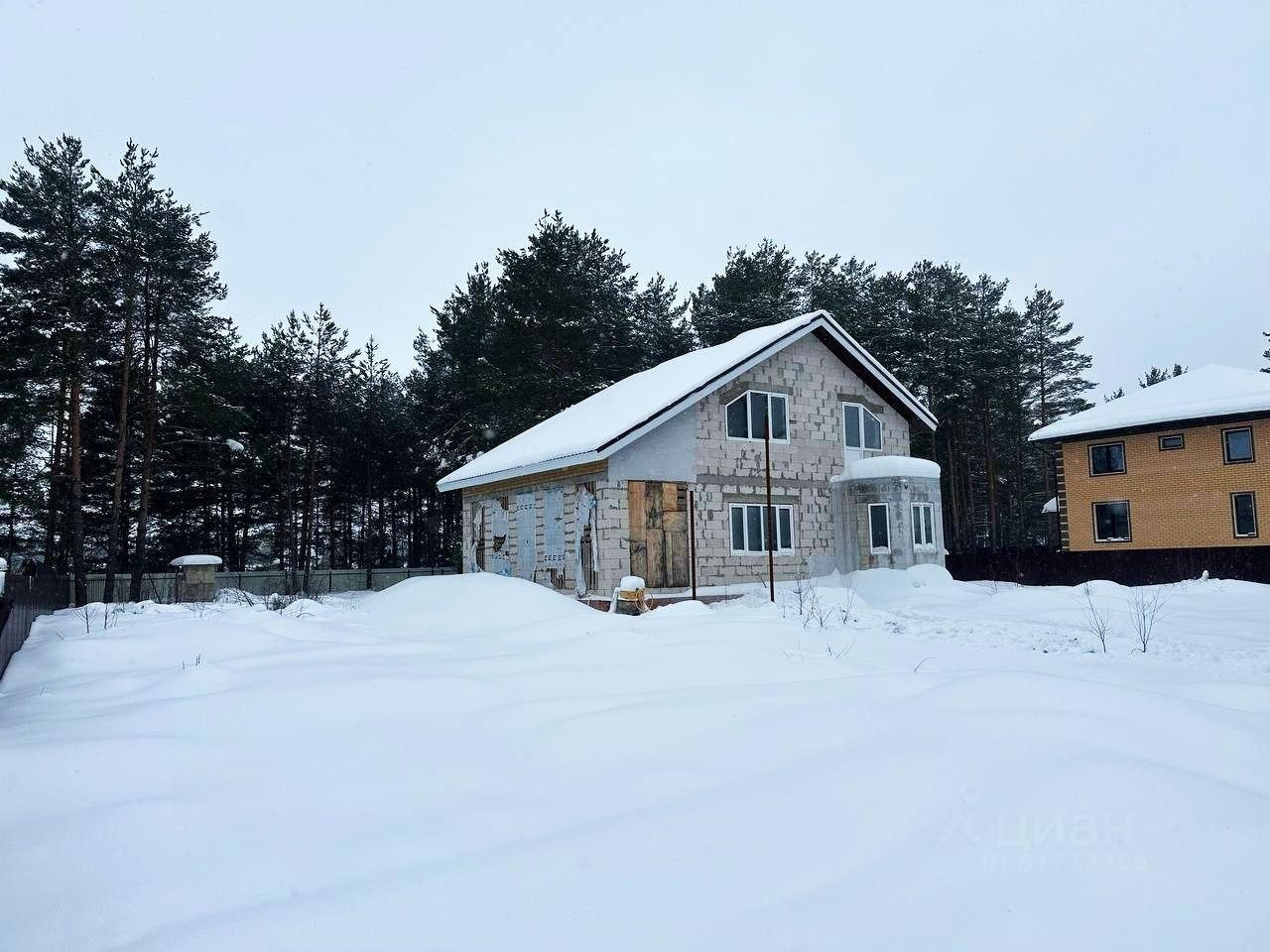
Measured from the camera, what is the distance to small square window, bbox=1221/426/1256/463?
21.0 m

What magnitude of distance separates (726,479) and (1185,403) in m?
15.1

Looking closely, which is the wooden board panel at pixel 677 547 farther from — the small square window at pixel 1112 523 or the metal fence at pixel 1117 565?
the small square window at pixel 1112 523

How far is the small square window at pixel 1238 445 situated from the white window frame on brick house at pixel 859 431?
1022cm

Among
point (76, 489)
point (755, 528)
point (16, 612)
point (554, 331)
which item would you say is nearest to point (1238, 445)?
point (755, 528)

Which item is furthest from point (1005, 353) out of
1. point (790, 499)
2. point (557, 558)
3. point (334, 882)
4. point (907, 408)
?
point (334, 882)

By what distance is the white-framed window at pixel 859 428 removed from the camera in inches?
746

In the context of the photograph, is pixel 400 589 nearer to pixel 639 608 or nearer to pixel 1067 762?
pixel 639 608

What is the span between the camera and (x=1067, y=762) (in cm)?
353

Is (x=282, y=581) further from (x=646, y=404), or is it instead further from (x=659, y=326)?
(x=646, y=404)

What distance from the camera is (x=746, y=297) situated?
3444cm

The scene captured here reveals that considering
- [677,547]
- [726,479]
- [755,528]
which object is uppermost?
[726,479]

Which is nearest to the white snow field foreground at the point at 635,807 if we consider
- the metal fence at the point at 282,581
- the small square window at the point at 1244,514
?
the small square window at the point at 1244,514

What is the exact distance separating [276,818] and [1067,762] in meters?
3.60

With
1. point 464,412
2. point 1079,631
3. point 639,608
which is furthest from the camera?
point 464,412
